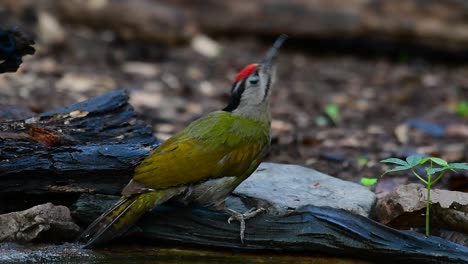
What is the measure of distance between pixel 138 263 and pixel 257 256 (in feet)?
1.81

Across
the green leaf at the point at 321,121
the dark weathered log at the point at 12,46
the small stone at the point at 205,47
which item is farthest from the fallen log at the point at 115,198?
the small stone at the point at 205,47

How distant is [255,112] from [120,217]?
948 millimetres

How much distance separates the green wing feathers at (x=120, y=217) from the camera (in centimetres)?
384

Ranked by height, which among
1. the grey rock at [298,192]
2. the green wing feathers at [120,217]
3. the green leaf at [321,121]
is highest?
the green leaf at [321,121]

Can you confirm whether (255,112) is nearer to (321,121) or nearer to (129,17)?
(321,121)

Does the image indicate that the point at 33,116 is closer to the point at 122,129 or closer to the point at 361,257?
the point at 122,129

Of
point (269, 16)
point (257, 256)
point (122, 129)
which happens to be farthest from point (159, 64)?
point (257, 256)

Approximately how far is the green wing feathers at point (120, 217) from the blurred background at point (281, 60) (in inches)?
128

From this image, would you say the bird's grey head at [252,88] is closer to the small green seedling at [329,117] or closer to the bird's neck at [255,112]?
the bird's neck at [255,112]

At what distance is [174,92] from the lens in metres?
8.30

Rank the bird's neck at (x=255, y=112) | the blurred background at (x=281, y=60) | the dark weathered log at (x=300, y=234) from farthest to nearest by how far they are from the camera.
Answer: the blurred background at (x=281, y=60) < the bird's neck at (x=255, y=112) < the dark weathered log at (x=300, y=234)

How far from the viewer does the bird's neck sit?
4363mm

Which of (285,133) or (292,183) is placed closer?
(292,183)

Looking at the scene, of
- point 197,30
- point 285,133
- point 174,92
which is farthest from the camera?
point 197,30
